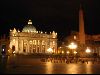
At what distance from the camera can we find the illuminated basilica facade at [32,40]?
12938 cm

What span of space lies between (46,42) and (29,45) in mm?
9187

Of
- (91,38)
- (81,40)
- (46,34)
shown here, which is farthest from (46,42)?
(81,40)

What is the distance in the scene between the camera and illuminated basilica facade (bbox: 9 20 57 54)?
129 metres

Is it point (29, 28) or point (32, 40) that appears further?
point (29, 28)

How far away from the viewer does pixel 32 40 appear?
436 feet

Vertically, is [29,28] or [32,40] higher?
[29,28]

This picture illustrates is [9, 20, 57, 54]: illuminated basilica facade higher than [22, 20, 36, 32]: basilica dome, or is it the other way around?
[22, 20, 36, 32]: basilica dome

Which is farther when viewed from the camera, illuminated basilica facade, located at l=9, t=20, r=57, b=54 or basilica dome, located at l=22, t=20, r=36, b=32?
basilica dome, located at l=22, t=20, r=36, b=32

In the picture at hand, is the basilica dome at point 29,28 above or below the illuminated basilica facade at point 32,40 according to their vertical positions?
above

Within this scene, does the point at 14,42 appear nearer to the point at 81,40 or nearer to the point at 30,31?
the point at 30,31

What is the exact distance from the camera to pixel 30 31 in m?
135

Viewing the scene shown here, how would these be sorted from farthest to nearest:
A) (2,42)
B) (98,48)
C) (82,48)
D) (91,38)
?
(2,42), (91,38), (98,48), (82,48)

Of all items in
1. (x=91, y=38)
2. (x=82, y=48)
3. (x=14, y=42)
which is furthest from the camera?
(x=14, y=42)

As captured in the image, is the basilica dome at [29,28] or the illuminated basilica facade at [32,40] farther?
the basilica dome at [29,28]
